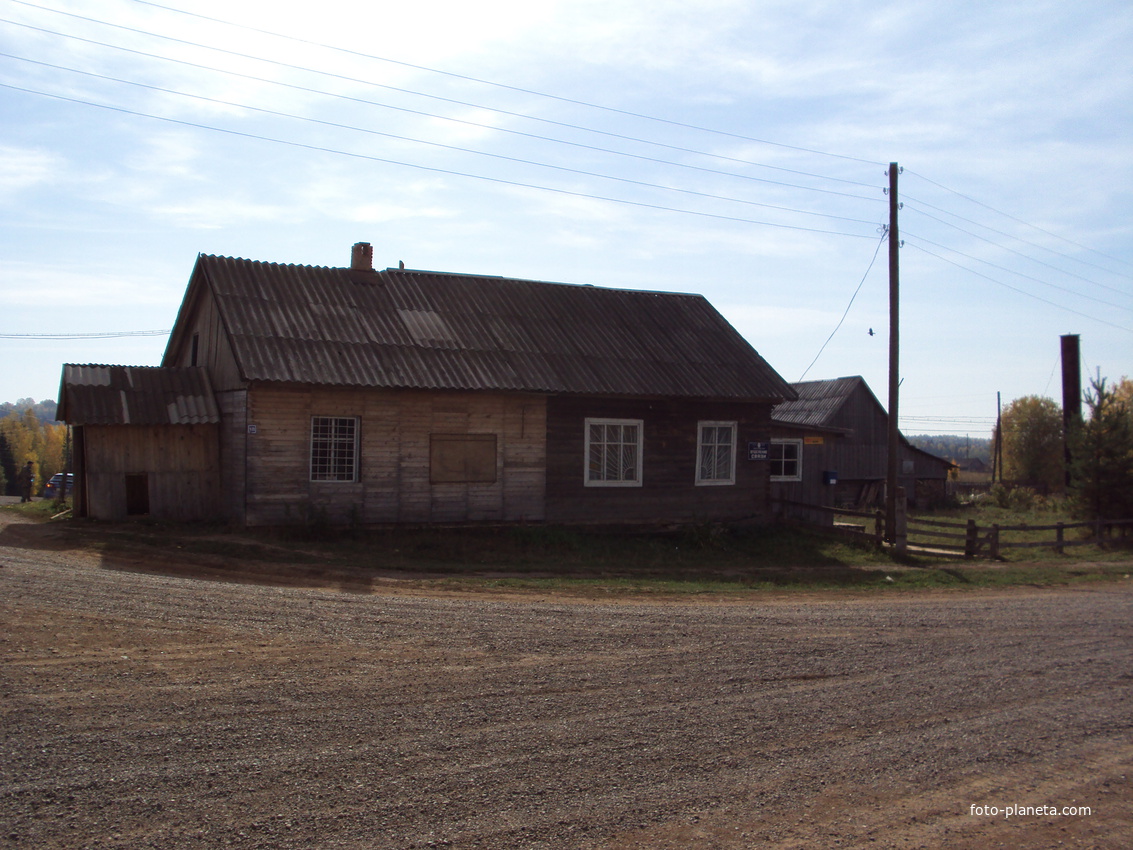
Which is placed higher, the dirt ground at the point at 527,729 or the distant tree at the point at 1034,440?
the distant tree at the point at 1034,440

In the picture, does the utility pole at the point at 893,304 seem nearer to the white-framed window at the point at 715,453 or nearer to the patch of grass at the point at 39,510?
the white-framed window at the point at 715,453

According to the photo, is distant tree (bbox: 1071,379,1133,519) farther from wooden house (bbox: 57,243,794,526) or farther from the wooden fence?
wooden house (bbox: 57,243,794,526)

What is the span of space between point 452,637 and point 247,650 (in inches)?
84.1

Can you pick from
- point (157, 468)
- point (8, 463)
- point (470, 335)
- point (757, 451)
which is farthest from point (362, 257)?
point (8, 463)

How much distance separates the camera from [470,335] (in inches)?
847

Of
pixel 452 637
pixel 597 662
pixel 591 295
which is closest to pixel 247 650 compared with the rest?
pixel 452 637

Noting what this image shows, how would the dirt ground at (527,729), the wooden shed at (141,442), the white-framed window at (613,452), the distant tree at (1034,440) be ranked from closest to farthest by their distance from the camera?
the dirt ground at (527,729) < the wooden shed at (141,442) < the white-framed window at (613,452) < the distant tree at (1034,440)

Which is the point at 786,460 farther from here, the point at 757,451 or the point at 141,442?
the point at 141,442

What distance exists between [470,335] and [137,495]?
8095 millimetres

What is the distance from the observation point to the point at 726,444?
23.7 meters

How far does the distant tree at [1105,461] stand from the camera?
2472 cm

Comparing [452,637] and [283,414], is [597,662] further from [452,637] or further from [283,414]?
[283,414]

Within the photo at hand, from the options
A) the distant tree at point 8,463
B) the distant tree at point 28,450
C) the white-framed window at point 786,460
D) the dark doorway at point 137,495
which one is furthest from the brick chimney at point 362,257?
the distant tree at point 8,463

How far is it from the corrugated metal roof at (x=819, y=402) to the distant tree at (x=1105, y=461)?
11960mm
